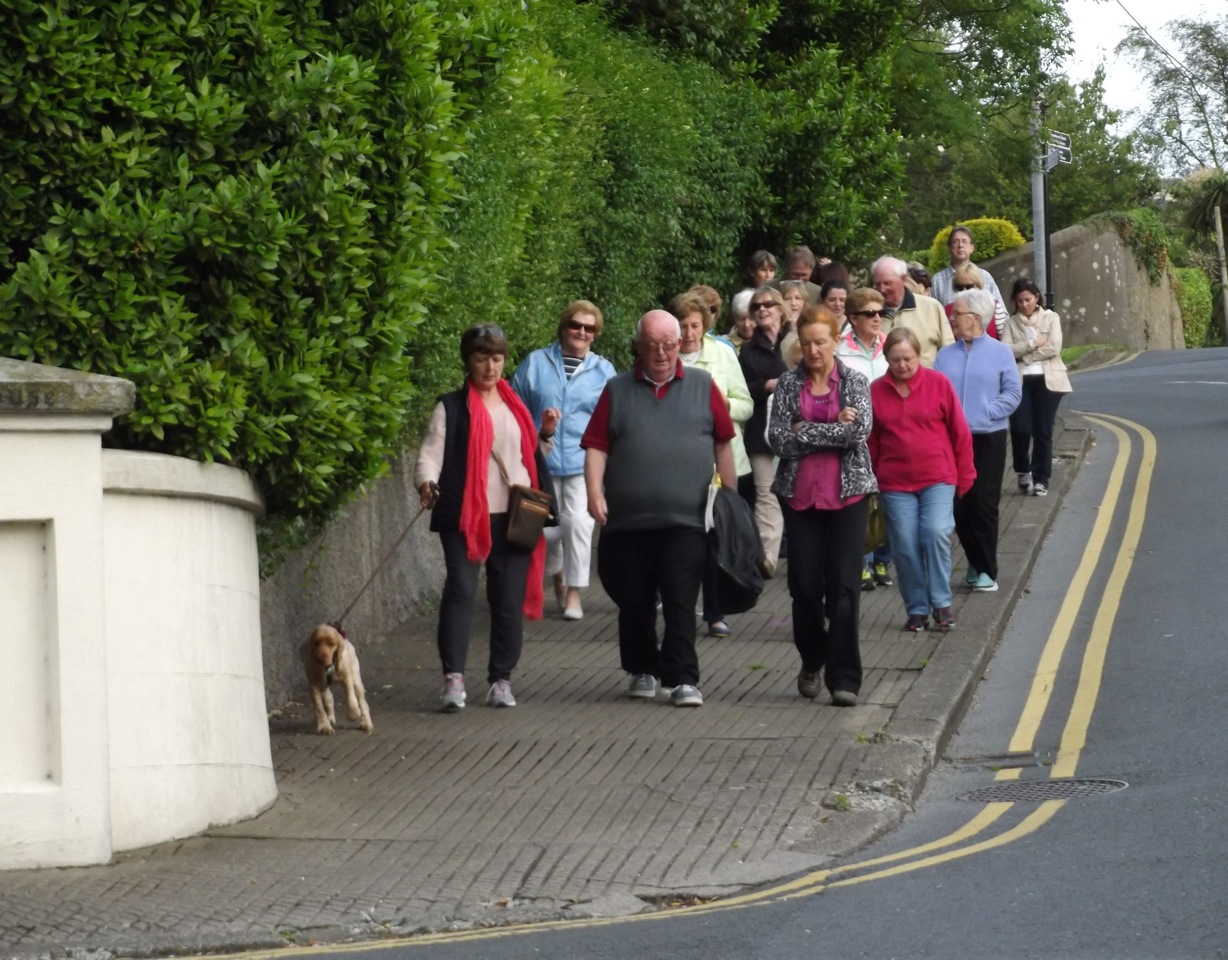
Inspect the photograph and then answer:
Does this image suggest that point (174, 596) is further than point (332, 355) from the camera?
No

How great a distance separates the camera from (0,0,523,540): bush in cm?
781

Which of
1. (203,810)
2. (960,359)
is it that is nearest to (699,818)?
(203,810)

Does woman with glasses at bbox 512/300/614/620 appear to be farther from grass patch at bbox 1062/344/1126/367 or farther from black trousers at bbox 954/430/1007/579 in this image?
grass patch at bbox 1062/344/1126/367

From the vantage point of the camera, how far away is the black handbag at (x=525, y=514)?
10.2m

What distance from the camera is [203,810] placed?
26.6ft

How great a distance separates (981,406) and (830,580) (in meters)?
3.39

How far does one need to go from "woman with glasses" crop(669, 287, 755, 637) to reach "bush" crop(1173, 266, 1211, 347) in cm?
4250

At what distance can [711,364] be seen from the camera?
12336mm

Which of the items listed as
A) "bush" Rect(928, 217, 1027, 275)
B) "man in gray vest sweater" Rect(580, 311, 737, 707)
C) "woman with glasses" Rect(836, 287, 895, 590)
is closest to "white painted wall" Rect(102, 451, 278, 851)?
"man in gray vest sweater" Rect(580, 311, 737, 707)

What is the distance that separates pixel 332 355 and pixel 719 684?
A: 3.31m

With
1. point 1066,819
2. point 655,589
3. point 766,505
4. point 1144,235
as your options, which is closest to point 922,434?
point 766,505

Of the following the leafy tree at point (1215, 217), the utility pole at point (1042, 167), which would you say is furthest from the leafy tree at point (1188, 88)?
the utility pole at point (1042, 167)

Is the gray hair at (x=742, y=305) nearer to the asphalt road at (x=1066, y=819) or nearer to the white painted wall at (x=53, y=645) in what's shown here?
the asphalt road at (x=1066, y=819)

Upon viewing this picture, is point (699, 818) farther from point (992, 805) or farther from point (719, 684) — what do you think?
point (719, 684)
